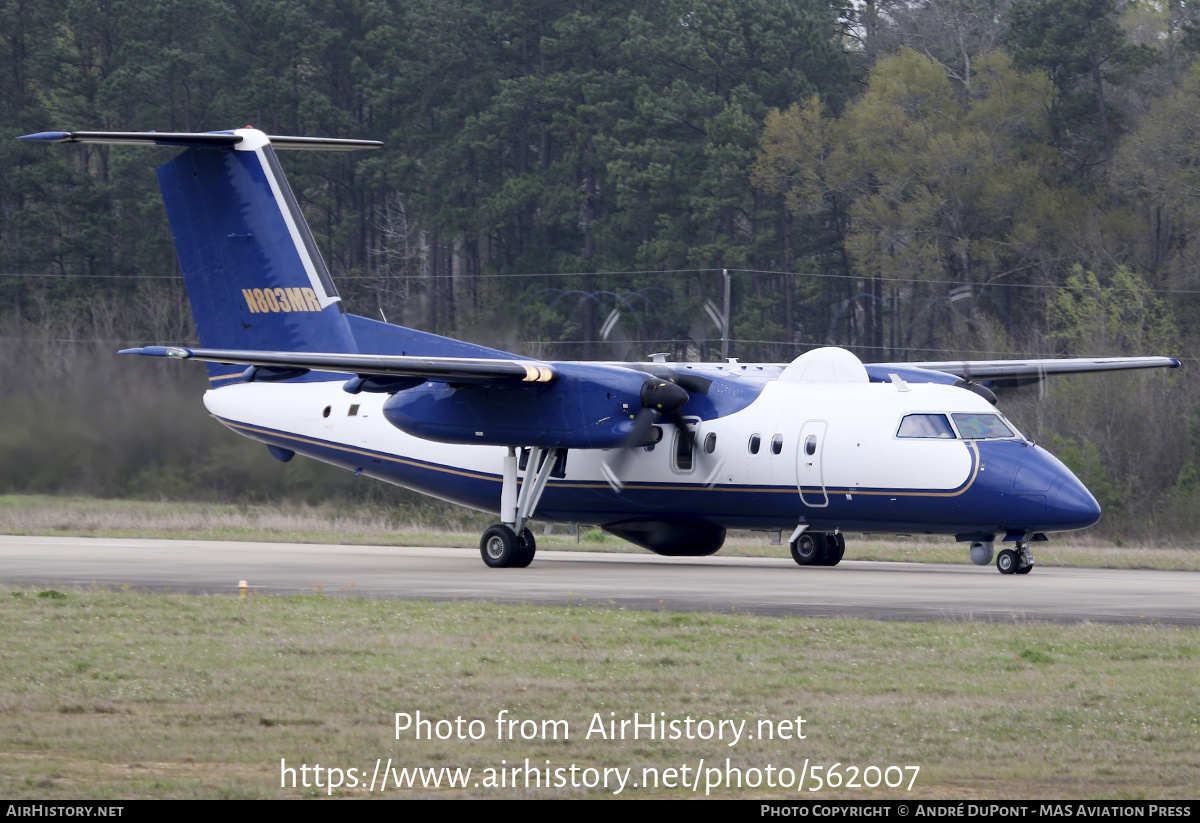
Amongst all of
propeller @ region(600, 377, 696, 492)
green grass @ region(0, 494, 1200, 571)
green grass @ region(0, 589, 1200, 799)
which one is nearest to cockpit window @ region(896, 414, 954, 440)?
propeller @ region(600, 377, 696, 492)

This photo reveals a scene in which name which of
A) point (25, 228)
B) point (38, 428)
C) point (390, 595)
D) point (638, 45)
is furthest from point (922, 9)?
point (390, 595)

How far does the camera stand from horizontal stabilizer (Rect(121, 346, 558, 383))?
62.2 feet

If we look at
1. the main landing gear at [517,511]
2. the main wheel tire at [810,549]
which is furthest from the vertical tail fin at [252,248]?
the main wheel tire at [810,549]

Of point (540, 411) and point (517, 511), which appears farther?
point (517, 511)

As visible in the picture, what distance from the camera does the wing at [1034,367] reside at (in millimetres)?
23277

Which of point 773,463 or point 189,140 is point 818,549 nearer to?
point 773,463

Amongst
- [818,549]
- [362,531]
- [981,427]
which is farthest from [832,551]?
[362,531]

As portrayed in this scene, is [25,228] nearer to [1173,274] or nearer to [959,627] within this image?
[1173,274]

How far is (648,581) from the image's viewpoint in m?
18.5

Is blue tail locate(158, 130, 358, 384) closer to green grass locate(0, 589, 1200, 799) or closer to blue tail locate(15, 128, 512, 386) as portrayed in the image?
blue tail locate(15, 128, 512, 386)

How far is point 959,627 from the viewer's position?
13.2 metres

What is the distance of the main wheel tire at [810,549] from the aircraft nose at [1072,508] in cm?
398

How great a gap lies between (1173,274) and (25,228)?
39002 millimetres

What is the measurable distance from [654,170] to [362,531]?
79.5 ft
